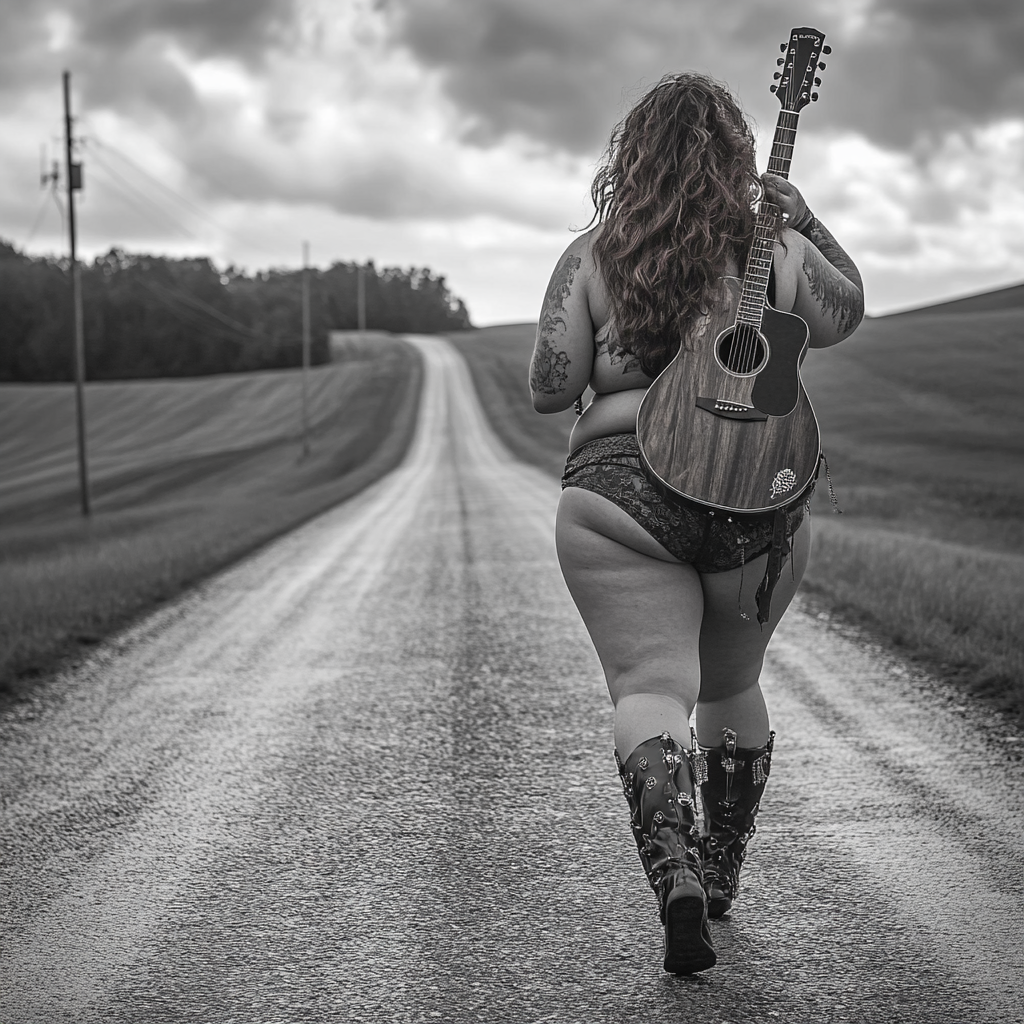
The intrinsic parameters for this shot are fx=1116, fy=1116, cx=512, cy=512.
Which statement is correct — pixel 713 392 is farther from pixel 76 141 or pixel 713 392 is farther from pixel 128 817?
pixel 76 141

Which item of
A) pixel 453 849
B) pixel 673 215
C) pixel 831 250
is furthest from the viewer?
pixel 453 849

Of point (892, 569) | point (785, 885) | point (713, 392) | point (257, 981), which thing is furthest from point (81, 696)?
point (892, 569)

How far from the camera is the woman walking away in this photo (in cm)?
250

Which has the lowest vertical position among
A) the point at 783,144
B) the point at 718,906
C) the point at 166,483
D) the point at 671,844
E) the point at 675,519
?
the point at 166,483

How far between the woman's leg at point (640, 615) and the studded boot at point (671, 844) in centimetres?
5

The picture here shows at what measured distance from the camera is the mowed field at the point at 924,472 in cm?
749

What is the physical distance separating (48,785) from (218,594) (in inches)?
214

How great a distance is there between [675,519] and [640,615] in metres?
0.23

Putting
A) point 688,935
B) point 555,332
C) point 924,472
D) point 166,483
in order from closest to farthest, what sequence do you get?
point 688,935 < point 555,332 < point 924,472 < point 166,483

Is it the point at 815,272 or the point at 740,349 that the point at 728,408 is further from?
the point at 815,272

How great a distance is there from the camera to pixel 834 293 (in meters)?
2.79

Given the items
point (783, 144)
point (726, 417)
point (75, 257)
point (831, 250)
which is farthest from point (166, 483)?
point (726, 417)

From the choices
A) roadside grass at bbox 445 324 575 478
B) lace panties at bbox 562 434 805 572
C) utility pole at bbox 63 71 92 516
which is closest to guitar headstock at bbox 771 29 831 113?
lace panties at bbox 562 434 805 572

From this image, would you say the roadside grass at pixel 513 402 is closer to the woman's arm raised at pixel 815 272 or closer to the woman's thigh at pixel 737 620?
the woman's arm raised at pixel 815 272
